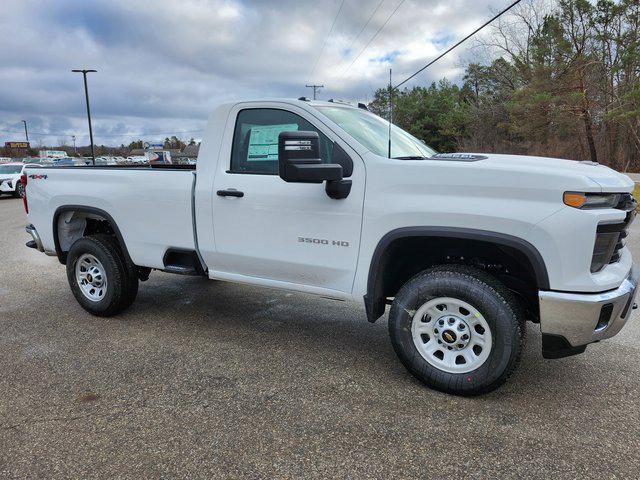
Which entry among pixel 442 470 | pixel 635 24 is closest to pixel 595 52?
pixel 635 24

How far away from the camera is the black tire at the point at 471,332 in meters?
2.96

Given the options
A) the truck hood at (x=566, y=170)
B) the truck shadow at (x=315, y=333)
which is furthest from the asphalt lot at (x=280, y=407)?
the truck hood at (x=566, y=170)

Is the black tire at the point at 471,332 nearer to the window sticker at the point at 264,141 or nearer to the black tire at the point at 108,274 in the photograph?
the window sticker at the point at 264,141

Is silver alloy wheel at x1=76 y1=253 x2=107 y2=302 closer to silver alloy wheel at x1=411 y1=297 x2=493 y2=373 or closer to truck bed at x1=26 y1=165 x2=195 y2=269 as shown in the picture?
truck bed at x1=26 y1=165 x2=195 y2=269

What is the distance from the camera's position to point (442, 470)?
8.09 ft

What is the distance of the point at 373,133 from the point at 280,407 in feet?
7.08

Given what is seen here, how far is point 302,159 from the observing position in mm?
3023

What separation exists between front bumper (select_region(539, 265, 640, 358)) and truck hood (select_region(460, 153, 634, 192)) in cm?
62

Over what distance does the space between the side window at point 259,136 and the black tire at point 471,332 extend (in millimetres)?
1391

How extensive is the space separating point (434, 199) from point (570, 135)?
1356 inches

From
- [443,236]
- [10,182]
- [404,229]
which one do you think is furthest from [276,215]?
[10,182]

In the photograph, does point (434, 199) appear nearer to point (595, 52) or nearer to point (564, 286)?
point (564, 286)

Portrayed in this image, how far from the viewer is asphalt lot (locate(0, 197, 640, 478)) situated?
2533 millimetres

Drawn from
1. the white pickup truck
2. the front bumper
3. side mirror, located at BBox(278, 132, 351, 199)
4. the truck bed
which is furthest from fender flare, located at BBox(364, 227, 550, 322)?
the truck bed
